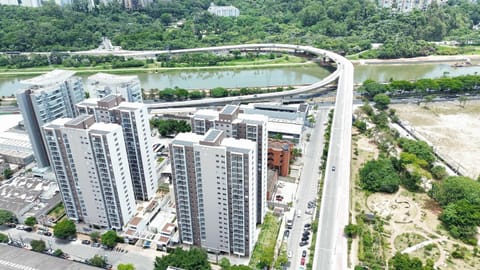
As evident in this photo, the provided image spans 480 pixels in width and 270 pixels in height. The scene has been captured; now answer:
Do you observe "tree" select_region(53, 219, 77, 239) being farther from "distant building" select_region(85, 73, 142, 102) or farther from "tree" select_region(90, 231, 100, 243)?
"distant building" select_region(85, 73, 142, 102)

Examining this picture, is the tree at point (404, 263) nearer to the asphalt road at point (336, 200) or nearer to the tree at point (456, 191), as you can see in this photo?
the asphalt road at point (336, 200)

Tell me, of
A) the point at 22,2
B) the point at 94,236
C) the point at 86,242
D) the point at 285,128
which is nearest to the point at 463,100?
the point at 285,128

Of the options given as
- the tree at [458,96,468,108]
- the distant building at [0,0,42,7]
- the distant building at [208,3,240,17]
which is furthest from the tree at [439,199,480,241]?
the distant building at [0,0,42,7]

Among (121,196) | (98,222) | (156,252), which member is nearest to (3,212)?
(98,222)

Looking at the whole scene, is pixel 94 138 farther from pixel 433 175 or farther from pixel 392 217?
pixel 433 175

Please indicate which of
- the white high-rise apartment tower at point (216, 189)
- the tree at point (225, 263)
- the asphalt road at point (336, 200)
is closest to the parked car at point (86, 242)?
the white high-rise apartment tower at point (216, 189)

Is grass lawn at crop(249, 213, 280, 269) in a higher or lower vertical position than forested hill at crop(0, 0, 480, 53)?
lower
